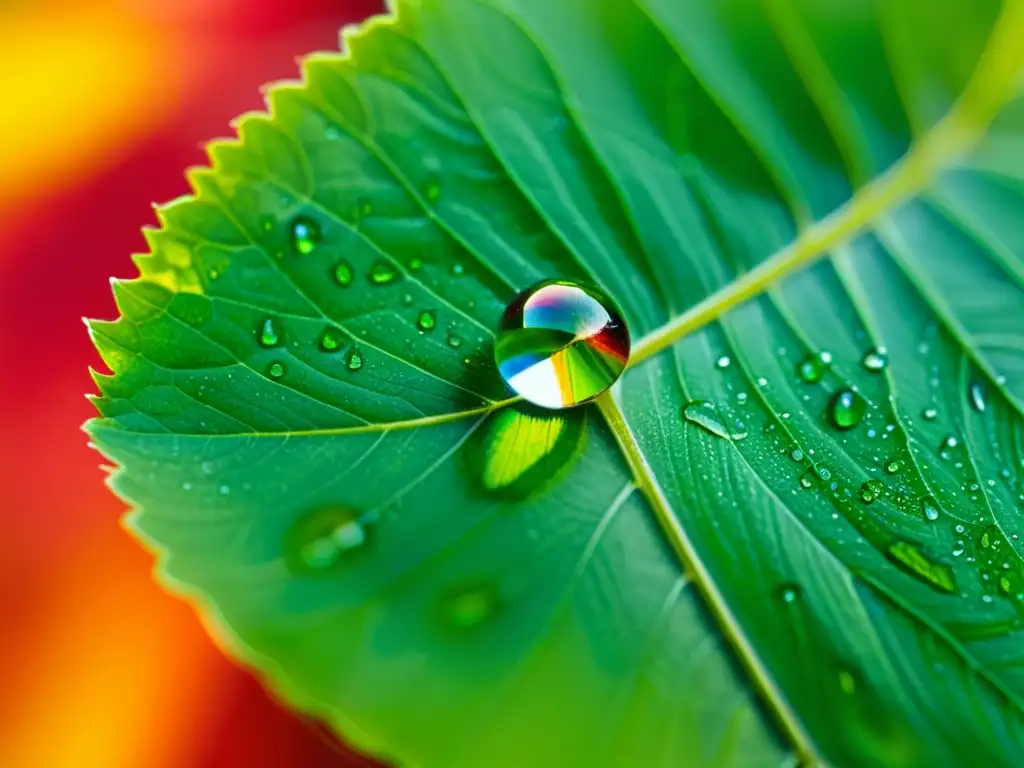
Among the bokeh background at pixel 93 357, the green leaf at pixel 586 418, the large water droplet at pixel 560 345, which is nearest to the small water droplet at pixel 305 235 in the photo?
the green leaf at pixel 586 418

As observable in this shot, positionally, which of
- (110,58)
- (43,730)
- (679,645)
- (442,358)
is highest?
(110,58)

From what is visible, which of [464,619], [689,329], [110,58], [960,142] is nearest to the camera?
[464,619]

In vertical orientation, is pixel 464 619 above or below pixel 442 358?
below

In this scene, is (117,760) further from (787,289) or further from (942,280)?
(942,280)

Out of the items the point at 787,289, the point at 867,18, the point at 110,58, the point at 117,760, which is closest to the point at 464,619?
the point at 787,289

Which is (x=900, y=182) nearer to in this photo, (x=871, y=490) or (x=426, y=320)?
(x=871, y=490)

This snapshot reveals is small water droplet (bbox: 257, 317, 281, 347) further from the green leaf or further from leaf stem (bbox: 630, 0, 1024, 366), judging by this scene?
leaf stem (bbox: 630, 0, 1024, 366)
